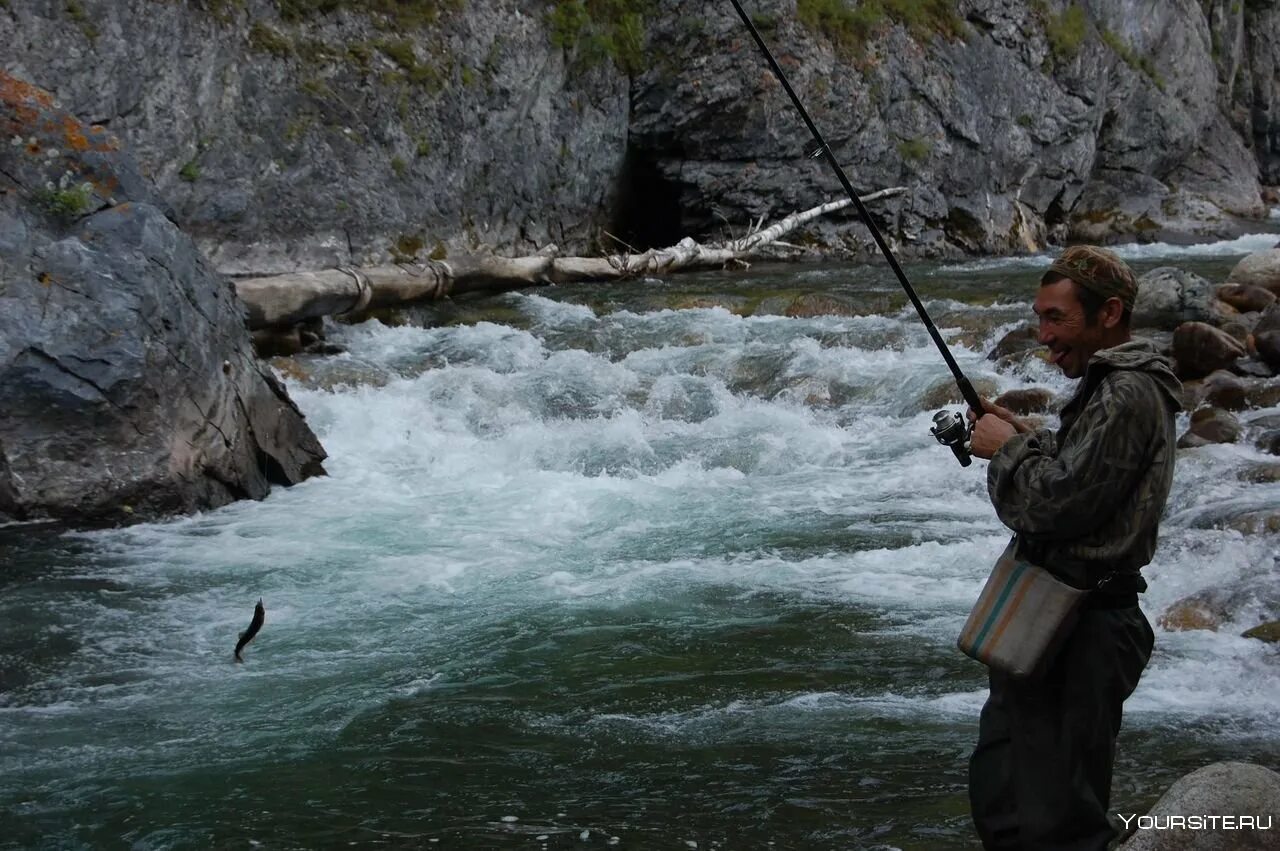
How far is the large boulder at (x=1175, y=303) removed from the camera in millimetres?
12258

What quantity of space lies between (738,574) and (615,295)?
921 cm

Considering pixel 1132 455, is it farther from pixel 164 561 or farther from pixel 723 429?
pixel 723 429

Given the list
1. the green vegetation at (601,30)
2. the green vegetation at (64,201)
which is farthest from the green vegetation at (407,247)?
the green vegetation at (64,201)

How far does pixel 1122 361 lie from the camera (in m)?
3.03

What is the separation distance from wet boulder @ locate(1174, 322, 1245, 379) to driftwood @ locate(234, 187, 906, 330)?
8556 millimetres

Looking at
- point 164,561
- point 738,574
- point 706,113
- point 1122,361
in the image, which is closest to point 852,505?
point 738,574

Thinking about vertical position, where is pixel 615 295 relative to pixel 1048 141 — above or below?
below

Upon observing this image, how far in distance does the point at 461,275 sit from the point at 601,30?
6144mm

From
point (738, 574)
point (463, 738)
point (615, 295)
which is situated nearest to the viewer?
Answer: point (463, 738)

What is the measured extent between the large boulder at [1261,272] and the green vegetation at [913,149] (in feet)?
29.4

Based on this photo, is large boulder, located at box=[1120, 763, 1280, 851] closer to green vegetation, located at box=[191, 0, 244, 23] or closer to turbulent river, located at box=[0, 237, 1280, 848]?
turbulent river, located at box=[0, 237, 1280, 848]

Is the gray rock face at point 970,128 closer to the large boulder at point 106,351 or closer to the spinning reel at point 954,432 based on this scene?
the large boulder at point 106,351

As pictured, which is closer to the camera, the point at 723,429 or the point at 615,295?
the point at 723,429

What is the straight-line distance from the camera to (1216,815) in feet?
11.5
